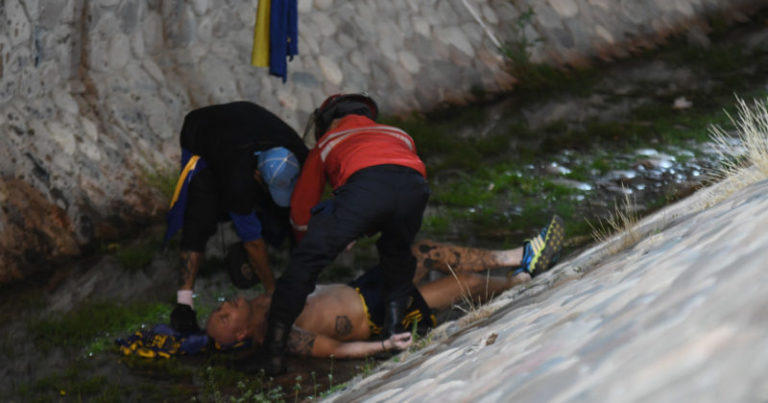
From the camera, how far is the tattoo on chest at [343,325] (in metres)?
4.21

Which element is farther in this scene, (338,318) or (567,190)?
(567,190)

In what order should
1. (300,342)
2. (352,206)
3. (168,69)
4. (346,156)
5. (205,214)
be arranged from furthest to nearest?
(168,69), (205,214), (300,342), (346,156), (352,206)

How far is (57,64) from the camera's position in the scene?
21.1 feet

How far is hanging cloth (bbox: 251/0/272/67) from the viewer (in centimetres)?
643

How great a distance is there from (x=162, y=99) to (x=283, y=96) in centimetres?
116

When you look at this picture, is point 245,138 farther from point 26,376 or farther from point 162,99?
point 162,99

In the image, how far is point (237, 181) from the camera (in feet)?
14.8

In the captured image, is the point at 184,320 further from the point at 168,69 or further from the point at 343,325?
the point at 168,69

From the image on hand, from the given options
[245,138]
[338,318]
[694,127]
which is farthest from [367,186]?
[694,127]

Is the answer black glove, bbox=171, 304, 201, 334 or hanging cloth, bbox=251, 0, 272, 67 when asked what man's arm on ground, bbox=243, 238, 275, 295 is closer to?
black glove, bbox=171, 304, 201, 334

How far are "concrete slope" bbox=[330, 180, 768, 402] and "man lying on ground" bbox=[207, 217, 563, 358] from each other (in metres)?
1.49

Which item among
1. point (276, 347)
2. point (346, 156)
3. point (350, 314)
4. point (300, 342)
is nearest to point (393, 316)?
point (350, 314)

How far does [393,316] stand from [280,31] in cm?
322

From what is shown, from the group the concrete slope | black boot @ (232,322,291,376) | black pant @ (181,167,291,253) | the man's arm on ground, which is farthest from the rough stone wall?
the concrete slope
